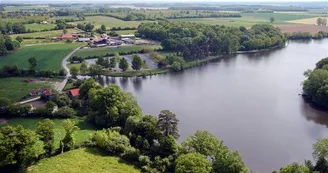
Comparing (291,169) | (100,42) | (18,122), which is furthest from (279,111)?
(100,42)

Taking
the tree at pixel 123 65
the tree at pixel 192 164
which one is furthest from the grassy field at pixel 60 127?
the tree at pixel 123 65

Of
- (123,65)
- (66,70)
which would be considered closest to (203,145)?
(123,65)

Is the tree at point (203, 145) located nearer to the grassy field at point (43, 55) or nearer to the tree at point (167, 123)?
the tree at point (167, 123)

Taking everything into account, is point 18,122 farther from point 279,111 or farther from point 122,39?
point 122,39

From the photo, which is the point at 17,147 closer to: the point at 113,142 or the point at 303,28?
the point at 113,142

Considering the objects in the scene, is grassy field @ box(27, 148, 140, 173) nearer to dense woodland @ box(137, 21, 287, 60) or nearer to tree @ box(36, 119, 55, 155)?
tree @ box(36, 119, 55, 155)

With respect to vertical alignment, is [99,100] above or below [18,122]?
above

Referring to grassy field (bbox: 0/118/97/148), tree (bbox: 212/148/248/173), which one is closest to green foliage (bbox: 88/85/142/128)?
grassy field (bbox: 0/118/97/148)
